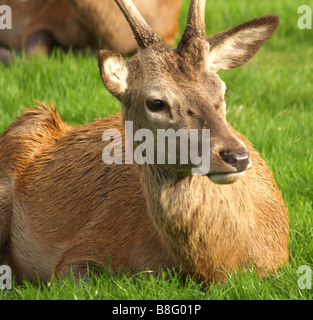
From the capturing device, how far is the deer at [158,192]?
12.1ft

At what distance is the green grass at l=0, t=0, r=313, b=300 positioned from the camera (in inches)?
155

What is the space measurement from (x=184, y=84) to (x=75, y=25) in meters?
5.25

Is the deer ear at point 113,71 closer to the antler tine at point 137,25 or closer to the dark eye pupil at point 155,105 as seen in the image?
the antler tine at point 137,25

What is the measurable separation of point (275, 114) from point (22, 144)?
2.76 metres

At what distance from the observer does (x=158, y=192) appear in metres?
3.87

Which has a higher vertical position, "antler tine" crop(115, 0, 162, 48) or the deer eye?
"antler tine" crop(115, 0, 162, 48)
